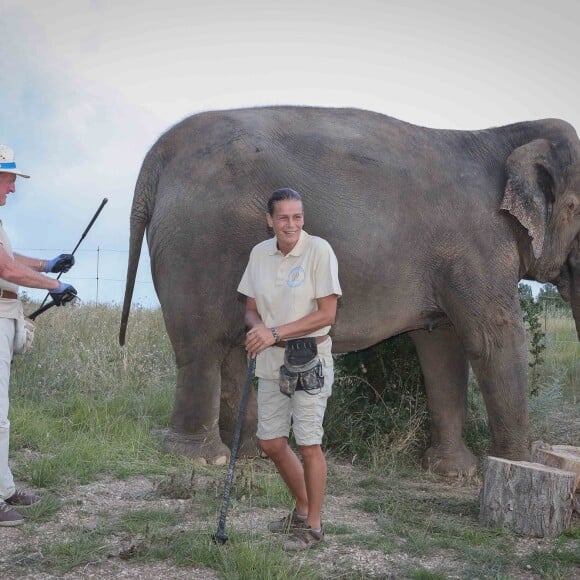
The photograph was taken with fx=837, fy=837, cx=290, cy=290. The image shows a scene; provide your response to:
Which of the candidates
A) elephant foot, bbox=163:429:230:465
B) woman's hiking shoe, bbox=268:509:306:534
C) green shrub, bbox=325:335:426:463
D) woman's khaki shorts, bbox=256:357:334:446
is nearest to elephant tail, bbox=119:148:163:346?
elephant foot, bbox=163:429:230:465

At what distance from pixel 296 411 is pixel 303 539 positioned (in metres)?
0.75

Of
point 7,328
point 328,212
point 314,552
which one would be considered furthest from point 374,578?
point 328,212

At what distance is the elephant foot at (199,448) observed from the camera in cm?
696

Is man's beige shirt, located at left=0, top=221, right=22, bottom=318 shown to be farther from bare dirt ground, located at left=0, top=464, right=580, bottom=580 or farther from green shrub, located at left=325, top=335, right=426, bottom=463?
green shrub, located at left=325, top=335, right=426, bottom=463

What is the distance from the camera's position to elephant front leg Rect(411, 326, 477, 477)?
25.4 ft

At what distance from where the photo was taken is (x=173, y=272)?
22.7 feet

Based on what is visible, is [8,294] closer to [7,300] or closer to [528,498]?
[7,300]

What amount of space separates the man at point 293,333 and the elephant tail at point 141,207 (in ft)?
8.71

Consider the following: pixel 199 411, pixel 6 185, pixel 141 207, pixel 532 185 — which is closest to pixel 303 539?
pixel 199 411

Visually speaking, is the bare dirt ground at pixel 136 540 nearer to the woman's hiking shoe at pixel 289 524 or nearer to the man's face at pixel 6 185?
the woman's hiking shoe at pixel 289 524

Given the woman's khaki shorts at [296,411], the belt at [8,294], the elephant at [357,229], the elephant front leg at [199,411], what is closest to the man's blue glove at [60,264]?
the belt at [8,294]

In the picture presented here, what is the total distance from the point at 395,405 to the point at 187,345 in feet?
7.98

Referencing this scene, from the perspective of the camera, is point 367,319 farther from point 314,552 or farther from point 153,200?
point 314,552

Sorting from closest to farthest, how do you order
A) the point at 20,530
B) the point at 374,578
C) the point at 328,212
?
the point at 374,578 < the point at 20,530 < the point at 328,212
